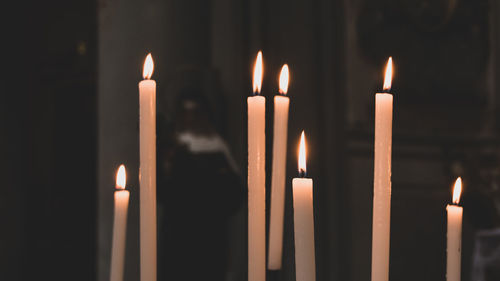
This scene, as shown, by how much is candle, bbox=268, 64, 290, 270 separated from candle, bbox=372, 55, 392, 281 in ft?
0.42

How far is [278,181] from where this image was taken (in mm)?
490

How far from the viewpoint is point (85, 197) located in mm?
1962

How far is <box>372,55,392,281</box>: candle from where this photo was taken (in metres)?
0.35

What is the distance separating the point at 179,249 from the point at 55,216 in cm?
135

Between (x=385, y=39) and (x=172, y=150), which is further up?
(x=385, y=39)

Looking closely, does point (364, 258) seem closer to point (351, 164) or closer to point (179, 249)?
point (351, 164)

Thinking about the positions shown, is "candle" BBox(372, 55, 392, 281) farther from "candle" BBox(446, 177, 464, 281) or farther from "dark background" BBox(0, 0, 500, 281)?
"dark background" BBox(0, 0, 500, 281)

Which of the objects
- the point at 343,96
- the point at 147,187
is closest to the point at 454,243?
the point at 147,187

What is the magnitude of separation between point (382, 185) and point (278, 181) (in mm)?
148

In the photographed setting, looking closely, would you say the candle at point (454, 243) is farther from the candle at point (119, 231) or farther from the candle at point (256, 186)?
the candle at point (119, 231)

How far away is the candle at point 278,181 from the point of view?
0.47m

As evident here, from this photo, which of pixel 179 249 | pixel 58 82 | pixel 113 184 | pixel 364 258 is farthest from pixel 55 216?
pixel 364 258

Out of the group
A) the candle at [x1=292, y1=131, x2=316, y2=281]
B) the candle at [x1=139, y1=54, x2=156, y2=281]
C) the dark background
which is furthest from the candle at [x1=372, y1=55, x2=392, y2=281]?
the dark background

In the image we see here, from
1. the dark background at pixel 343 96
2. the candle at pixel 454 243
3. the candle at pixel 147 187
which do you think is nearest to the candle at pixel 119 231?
the candle at pixel 147 187
